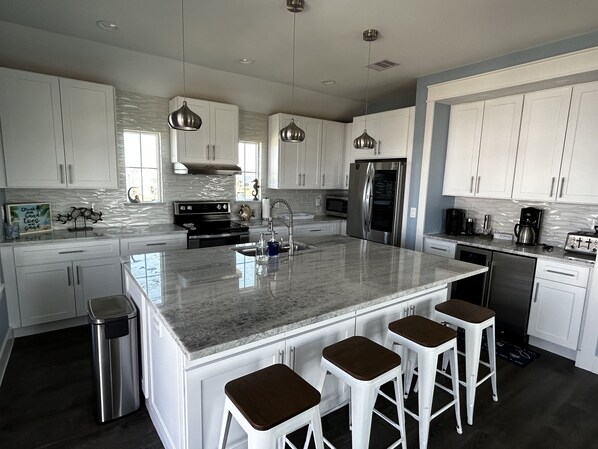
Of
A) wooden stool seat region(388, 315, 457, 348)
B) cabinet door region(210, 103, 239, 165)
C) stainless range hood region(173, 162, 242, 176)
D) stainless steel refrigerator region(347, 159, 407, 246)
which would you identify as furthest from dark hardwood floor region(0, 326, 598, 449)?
cabinet door region(210, 103, 239, 165)

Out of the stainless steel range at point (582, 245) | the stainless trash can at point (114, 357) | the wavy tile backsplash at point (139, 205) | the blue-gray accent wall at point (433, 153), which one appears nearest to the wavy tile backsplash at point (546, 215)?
the stainless steel range at point (582, 245)

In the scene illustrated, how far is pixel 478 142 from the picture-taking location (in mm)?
3637

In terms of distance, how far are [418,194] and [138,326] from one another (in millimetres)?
3279

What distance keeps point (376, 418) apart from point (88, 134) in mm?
3602

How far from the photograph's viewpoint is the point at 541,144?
3174 millimetres

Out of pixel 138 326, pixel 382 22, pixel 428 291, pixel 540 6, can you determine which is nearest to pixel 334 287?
pixel 428 291

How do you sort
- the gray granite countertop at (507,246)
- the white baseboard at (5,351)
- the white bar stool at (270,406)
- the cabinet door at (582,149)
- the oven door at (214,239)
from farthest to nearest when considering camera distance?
the oven door at (214,239), the gray granite countertop at (507,246), the cabinet door at (582,149), the white baseboard at (5,351), the white bar stool at (270,406)

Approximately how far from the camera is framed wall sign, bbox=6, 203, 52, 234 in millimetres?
3152

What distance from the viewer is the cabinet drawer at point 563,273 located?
9.04ft

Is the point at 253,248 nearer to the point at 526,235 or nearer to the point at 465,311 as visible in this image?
the point at 465,311

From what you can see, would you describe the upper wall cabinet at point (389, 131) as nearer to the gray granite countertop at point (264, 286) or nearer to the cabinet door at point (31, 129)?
the gray granite countertop at point (264, 286)

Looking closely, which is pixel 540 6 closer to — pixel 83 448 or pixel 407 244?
pixel 407 244

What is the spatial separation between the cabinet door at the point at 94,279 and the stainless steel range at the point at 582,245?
4289mm

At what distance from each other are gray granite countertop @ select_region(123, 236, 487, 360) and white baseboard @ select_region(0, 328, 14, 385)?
136 cm
